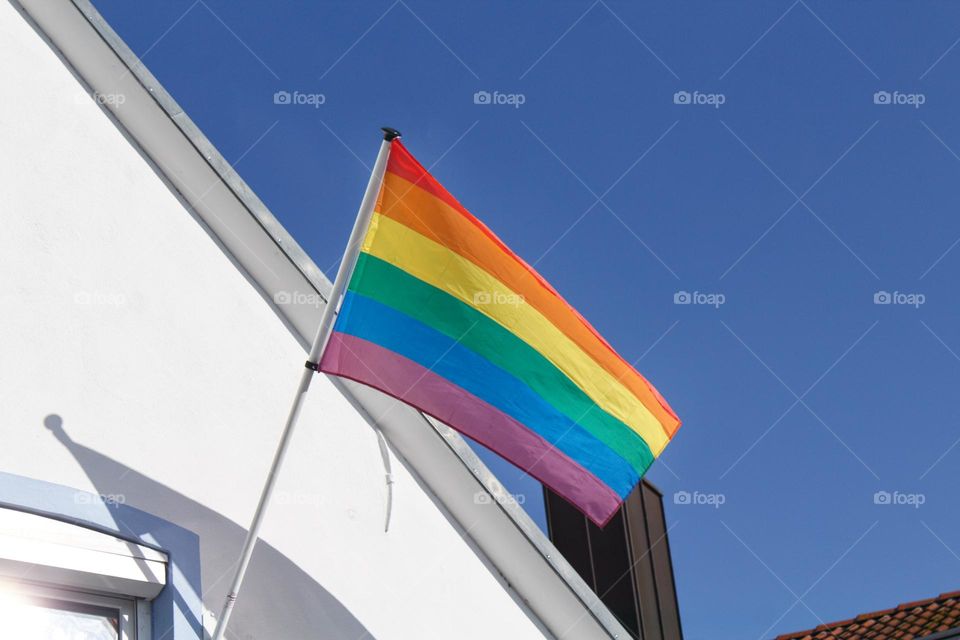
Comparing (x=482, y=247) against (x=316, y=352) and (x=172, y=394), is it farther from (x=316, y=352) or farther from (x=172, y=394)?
(x=172, y=394)

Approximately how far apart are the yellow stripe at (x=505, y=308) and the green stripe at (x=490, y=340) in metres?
0.03

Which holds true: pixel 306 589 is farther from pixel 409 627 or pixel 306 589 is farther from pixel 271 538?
pixel 409 627

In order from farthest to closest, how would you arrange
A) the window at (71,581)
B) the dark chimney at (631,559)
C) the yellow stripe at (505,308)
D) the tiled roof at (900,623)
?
the tiled roof at (900,623), the dark chimney at (631,559), the yellow stripe at (505,308), the window at (71,581)

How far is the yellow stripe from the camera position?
3811mm

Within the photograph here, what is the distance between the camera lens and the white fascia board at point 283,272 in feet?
14.2

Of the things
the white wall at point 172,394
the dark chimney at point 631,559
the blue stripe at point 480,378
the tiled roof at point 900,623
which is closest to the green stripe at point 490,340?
the blue stripe at point 480,378

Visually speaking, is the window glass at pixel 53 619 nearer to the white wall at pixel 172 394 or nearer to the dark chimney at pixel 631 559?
the white wall at pixel 172 394

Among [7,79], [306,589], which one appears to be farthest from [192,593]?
[7,79]

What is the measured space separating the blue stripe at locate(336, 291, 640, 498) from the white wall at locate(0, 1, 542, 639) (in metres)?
0.74

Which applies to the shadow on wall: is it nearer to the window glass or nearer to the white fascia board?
the window glass

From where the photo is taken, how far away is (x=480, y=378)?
392cm

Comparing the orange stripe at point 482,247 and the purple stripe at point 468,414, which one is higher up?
the orange stripe at point 482,247

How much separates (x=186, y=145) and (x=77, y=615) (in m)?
1.94

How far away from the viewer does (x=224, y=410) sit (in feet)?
13.4
